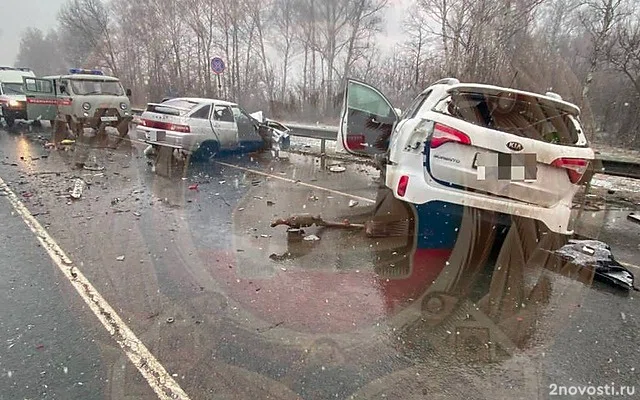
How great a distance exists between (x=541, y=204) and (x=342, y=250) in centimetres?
215

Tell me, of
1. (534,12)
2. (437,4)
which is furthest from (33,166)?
(437,4)

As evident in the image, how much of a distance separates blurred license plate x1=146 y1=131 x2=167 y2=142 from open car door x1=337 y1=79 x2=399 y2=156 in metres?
4.90

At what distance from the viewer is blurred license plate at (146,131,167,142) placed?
9781mm

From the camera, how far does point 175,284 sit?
3.70 metres

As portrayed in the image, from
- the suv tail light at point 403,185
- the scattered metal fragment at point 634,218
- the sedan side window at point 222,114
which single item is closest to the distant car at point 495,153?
the suv tail light at point 403,185

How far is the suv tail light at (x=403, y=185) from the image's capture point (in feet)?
13.6

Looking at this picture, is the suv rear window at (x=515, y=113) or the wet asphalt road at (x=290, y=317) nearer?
the wet asphalt road at (x=290, y=317)

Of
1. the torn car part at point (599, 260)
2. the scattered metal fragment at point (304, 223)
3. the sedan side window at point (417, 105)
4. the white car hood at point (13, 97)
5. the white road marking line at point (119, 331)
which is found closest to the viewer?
the white road marking line at point (119, 331)

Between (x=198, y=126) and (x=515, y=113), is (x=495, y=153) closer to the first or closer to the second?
(x=515, y=113)

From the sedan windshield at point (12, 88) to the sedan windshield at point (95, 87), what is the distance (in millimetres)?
5651

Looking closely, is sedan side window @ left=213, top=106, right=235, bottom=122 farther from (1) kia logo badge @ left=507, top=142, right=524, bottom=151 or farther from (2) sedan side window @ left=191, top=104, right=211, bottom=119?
(1) kia logo badge @ left=507, top=142, right=524, bottom=151

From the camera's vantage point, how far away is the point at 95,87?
1359cm

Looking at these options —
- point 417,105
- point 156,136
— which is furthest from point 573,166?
point 156,136

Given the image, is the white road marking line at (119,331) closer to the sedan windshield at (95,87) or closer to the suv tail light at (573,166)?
the suv tail light at (573,166)
